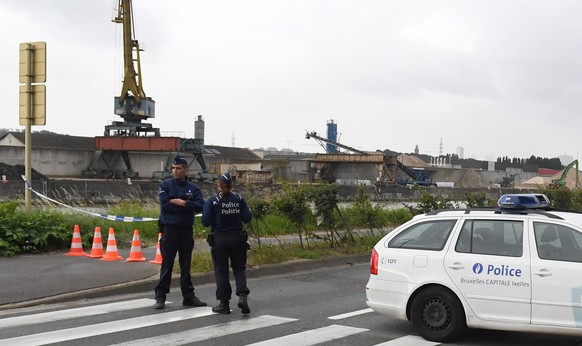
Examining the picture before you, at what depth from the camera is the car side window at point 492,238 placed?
270 inches

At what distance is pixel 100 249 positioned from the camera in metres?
12.8

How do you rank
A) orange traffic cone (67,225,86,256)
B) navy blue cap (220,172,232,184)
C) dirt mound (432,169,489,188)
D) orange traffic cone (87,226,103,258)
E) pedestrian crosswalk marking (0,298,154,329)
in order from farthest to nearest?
dirt mound (432,169,489,188), orange traffic cone (67,225,86,256), orange traffic cone (87,226,103,258), navy blue cap (220,172,232,184), pedestrian crosswalk marking (0,298,154,329)

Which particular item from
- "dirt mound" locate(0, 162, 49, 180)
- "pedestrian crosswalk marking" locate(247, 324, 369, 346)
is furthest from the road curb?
"dirt mound" locate(0, 162, 49, 180)

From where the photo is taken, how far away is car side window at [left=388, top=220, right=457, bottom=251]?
727 cm

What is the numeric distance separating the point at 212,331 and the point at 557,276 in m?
3.85

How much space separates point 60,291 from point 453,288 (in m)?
5.84

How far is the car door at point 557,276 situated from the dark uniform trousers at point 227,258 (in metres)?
3.65

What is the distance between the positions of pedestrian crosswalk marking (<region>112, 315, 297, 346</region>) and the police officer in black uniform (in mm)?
410

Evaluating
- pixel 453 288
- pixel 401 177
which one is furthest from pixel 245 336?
pixel 401 177

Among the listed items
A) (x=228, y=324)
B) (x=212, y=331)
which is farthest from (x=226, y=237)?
(x=212, y=331)

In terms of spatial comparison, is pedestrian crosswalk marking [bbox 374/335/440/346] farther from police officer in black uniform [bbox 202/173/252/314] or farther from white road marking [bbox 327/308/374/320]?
police officer in black uniform [bbox 202/173/252/314]

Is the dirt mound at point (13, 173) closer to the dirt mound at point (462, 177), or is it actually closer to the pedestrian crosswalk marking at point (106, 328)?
the pedestrian crosswalk marking at point (106, 328)

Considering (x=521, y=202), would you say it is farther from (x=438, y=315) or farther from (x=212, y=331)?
(x=212, y=331)

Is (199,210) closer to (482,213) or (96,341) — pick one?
(96,341)
